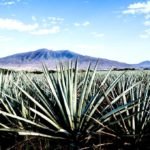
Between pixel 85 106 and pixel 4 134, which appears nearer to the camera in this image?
pixel 85 106

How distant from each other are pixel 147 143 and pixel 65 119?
96 cm

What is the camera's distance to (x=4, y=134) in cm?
518

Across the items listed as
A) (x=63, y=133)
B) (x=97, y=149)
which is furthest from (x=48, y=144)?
(x=97, y=149)

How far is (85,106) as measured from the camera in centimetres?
442

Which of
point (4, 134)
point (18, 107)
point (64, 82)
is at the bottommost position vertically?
point (4, 134)

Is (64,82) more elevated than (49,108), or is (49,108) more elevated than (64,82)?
(64,82)

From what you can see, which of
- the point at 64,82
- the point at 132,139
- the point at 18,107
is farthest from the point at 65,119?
the point at 18,107

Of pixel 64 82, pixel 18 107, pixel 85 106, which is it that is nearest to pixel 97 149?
pixel 85 106

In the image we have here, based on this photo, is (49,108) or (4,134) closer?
(49,108)

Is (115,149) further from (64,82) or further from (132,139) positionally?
(64,82)

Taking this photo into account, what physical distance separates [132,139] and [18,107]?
5.68 feet

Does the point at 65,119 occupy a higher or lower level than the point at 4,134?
higher

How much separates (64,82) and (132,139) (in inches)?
40.0

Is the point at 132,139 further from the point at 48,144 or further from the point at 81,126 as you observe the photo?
the point at 48,144
